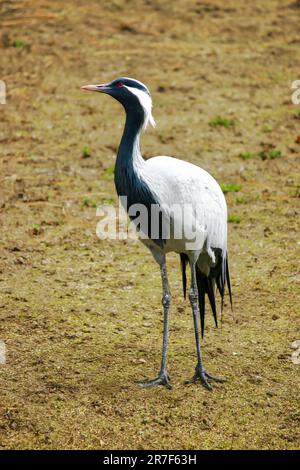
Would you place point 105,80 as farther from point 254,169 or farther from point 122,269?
point 122,269

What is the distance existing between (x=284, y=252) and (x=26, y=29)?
23.3 feet

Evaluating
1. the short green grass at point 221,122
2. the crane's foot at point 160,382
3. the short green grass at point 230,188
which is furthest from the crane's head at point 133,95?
the short green grass at point 221,122

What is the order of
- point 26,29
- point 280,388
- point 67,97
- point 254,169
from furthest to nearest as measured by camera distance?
point 26,29
point 67,97
point 254,169
point 280,388

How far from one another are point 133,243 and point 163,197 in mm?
2641

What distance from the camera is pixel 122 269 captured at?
7191 mm

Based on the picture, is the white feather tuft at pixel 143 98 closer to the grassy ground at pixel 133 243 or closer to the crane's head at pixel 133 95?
the crane's head at pixel 133 95

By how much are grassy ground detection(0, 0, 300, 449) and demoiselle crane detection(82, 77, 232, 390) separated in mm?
436

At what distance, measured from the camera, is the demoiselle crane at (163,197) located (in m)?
5.07

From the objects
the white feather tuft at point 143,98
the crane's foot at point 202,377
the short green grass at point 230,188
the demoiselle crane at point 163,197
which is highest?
the white feather tuft at point 143,98

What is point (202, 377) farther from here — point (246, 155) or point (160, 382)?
point (246, 155)

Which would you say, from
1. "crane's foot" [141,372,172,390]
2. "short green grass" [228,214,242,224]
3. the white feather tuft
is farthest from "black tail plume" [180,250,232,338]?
"short green grass" [228,214,242,224]
